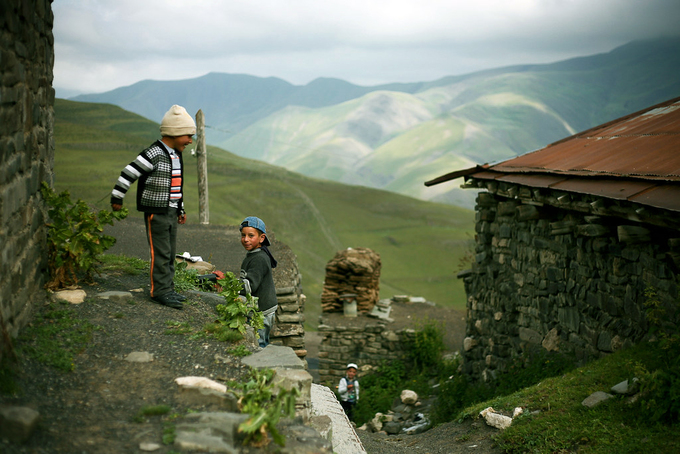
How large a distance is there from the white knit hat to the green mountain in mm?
15555

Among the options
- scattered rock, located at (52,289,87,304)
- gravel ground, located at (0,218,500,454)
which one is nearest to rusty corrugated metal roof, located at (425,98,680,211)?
gravel ground, located at (0,218,500,454)

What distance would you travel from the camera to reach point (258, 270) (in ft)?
17.2

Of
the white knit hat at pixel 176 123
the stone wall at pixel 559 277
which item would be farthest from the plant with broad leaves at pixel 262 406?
the stone wall at pixel 559 277

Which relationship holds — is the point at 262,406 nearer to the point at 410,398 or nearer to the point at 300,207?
the point at 410,398

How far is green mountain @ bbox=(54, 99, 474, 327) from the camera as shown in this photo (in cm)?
2380

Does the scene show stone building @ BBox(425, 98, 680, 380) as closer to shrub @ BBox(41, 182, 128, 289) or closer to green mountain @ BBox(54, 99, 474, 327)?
shrub @ BBox(41, 182, 128, 289)

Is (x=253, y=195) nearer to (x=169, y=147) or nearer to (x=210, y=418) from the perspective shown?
(x=169, y=147)

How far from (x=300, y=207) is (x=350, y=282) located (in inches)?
705

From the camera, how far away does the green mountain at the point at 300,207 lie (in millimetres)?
23797

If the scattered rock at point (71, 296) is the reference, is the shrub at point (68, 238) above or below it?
above

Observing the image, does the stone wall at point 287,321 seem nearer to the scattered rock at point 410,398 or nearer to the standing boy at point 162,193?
the standing boy at point 162,193

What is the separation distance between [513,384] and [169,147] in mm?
5612

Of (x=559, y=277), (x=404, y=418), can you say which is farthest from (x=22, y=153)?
(x=404, y=418)

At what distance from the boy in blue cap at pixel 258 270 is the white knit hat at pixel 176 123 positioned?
3.37 ft
